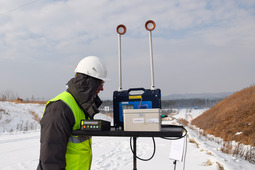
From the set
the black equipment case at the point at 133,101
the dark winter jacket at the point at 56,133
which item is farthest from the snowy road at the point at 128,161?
the dark winter jacket at the point at 56,133

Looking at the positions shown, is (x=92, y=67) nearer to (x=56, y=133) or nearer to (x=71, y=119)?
(x=71, y=119)

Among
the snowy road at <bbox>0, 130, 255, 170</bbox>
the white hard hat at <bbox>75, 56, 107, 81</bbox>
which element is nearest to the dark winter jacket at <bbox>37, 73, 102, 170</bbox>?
the white hard hat at <bbox>75, 56, 107, 81</bbox>

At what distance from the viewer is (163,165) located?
19.0ft

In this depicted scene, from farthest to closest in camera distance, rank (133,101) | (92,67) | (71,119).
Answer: (133,101) < (92,67) < (71,119)

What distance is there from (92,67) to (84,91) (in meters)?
0.37

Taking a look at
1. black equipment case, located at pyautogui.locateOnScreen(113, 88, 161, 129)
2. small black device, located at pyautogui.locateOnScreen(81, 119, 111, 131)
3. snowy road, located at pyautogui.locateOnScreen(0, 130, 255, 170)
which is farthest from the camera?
snowy road, located at pyautogui.locateOnScreen(0, 130, 255, 170)

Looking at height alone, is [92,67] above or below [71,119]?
above

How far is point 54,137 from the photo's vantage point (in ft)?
6.14

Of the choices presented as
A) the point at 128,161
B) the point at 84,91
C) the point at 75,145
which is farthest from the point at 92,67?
the point at 128,161

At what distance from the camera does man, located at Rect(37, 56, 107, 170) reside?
6.14 ft

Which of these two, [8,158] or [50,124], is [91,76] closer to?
[50,124]

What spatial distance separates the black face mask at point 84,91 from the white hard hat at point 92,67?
13 centimetres

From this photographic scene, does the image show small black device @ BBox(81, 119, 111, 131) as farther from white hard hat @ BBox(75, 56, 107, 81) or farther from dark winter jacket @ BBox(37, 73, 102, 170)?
white hard hat @ BBox(75, 56, 107, 81)

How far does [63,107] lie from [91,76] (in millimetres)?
501
